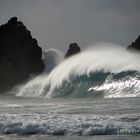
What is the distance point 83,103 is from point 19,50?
73.6 meters

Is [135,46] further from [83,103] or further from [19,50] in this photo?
[19,50]

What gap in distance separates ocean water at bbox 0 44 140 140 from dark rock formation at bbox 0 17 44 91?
151 ft

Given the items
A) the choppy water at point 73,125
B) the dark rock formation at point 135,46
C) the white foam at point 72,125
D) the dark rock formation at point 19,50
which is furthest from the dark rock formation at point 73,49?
the white foam at point 72,125

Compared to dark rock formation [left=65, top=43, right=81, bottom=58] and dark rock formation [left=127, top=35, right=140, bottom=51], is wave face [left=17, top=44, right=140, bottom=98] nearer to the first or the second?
dark rock formation [left=127, top=35, right=140, bottom=51]

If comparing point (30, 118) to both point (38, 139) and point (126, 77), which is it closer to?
point (38, 139)

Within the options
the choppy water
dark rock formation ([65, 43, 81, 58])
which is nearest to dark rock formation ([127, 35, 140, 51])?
the choppy water

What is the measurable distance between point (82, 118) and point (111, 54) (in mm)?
26952

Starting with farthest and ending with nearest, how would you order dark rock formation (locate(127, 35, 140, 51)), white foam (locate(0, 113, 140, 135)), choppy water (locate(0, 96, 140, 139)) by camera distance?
dark rock formation (locate(127, 35, 140, 51)) → white foam (locate(0, 113, 140, 135)) → choppy water (locate(0, 96, 140, 139))

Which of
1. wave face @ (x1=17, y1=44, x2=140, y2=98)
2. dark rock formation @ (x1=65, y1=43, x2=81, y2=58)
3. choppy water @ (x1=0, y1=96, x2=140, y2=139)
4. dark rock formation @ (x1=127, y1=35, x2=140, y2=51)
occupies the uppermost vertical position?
dark rock formation @ (x1=65, y1=43, x2=81, y2=58)

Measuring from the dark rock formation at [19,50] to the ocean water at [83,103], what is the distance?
151ft

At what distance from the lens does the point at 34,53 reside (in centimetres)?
10219

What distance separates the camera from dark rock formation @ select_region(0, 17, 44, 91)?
99375mm

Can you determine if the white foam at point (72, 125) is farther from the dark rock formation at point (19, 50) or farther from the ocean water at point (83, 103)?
the dark rock formation at point (19, 50)

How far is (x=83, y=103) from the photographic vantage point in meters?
29.2
